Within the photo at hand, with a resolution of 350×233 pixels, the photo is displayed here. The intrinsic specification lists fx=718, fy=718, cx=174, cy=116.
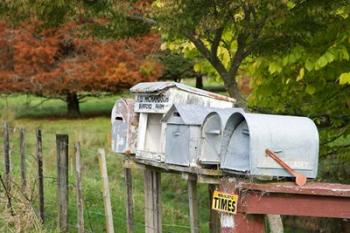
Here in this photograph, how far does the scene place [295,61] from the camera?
24.3 ft

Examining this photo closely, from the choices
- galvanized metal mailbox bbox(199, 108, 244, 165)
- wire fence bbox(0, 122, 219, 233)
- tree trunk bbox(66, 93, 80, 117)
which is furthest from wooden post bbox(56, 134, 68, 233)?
tree trunk bbox(66, 93, 80, 117)

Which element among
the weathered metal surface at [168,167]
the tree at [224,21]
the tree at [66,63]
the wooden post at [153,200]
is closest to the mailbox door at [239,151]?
the weathered metal surface at [168,167]

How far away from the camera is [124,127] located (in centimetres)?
643

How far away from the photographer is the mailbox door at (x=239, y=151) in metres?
4.23

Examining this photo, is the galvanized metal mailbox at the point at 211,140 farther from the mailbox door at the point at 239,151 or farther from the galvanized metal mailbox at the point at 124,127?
the galvanized metal mailbox at the point at 124,127

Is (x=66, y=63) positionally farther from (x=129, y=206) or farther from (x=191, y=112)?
(x=191, y=112)

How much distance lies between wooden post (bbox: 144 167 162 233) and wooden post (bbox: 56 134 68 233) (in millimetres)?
1336

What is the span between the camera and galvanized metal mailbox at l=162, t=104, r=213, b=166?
515cm

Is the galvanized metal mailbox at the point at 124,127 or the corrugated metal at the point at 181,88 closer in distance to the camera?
the corrugated metal at the point at 181,88

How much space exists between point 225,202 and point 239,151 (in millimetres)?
737

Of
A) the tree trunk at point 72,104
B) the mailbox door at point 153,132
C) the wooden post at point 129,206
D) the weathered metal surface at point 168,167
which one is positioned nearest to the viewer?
the weathered metal surface at point 168,167

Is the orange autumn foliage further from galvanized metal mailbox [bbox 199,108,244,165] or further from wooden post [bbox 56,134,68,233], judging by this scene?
galvanized metal mailbox [bbox 199,108,244,165]

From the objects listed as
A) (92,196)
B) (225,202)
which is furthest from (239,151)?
(92,196)

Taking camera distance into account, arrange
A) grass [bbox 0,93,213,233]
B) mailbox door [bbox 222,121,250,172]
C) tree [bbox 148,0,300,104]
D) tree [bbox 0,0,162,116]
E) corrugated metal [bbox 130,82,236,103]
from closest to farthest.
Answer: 1. mailbox door [bbox 222,121,250,172]
2. corrugated metal [bbox 130,82,236,103]
3. tree [bbox 148,0,300,104]
4. grass [bbox 0,93,213,233]
5. tree [bbox 0,0,162,116]
